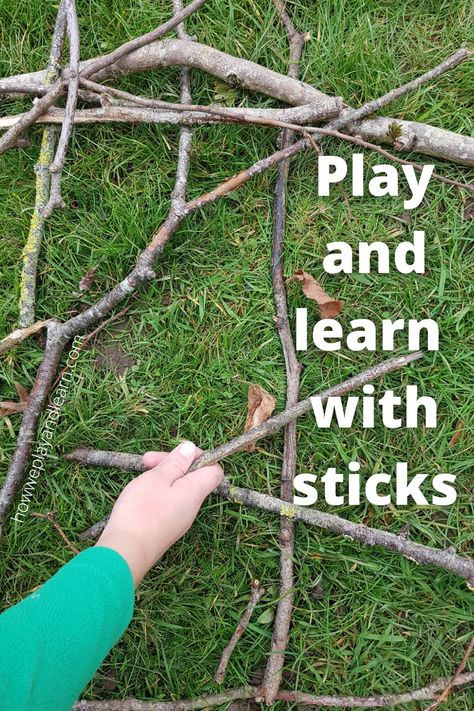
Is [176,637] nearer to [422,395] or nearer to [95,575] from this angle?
[95,575]

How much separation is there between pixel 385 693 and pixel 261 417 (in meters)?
1.11

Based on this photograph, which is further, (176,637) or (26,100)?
(26,100)

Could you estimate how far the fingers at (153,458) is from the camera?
7.34 ft

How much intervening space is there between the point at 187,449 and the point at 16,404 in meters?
0.73

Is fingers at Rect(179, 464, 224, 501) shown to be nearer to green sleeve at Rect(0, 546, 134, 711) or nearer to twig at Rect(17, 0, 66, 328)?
green sleeve at Rect(0, 546, 134, 711)

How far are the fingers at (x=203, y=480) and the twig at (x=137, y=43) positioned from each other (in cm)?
158

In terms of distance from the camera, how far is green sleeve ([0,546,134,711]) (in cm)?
155

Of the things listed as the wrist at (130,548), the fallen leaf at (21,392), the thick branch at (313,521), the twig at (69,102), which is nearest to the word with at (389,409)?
the thick branch at (313,521)

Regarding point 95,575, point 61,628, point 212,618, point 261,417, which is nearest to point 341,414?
point 261,417

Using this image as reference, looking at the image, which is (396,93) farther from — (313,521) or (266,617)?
(266,617)

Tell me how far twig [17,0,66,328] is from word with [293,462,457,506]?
1257 mm

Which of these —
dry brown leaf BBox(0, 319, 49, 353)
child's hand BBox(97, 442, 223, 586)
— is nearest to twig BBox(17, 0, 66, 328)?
dry brown leaf BBox(0, 319, 49, 353)

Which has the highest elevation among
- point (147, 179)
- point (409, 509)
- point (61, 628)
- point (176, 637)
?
point (147, 179)

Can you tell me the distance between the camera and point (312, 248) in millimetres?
2459
